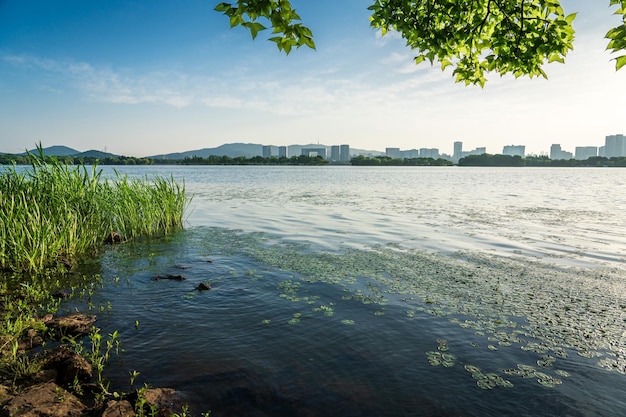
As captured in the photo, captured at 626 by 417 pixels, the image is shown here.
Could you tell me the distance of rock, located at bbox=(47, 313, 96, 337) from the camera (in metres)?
6.11

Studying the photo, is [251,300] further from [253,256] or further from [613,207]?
[613,207]

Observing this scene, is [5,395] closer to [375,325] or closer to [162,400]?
[162,400]

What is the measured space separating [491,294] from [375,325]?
139 inches

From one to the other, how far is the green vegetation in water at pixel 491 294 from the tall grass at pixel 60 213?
4.31 meters

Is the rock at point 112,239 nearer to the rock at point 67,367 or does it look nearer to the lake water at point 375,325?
the lake water at point 375,325

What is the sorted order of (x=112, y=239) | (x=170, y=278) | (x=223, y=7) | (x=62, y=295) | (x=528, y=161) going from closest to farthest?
(x=223, y=7)
(x=62, y=295)
(x=170, y=278)
(x=112, y=239)
(x=528, y=161)

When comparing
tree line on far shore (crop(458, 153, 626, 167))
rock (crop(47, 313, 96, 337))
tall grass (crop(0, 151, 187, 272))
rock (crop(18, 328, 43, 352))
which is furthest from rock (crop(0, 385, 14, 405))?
tree line on far shore (crop(458, 153, 626, 167))

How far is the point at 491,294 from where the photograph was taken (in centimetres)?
862

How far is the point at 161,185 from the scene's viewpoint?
16.8 m

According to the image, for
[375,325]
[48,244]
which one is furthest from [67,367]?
[48,244]

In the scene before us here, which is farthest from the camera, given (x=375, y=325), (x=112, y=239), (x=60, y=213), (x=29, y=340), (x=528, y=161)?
(x=528, y=161)

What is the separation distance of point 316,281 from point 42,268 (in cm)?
744

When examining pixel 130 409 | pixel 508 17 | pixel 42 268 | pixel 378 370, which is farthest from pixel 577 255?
pixel 42 268

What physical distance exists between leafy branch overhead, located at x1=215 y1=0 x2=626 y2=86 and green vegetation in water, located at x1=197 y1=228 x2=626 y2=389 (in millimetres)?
5246
